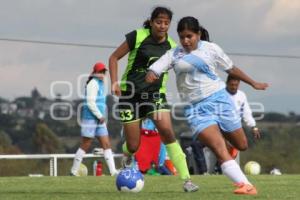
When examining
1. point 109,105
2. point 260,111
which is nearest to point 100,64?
point 109,105

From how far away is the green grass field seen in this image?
10.2 meters

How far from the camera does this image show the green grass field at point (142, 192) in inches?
402

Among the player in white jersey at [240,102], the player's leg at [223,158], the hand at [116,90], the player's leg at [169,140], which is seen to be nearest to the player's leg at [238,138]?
the player's leg at [223,158]

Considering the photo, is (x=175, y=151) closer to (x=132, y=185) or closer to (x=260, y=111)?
(x=132, y=185)

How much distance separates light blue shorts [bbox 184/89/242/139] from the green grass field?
2.41ft

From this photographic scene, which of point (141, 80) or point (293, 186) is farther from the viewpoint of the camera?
point (293, 186)

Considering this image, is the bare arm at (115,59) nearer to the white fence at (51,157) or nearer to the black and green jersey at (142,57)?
the black and green jersey at (142,57)

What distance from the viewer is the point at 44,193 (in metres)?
11.0

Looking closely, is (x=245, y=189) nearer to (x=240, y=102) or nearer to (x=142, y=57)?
(x=142, y=57)

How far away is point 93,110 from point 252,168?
18.5ft

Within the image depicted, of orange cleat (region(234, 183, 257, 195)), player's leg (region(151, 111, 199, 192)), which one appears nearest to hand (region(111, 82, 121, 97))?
player's leg (region(151, 111, 199, 192))

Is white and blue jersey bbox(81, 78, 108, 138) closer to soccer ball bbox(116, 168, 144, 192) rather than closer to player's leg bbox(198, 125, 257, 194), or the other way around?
soccer ball bbox(116, 168, 144, 192)

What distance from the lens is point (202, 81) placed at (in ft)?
33.7

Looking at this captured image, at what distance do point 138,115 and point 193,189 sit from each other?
1.35m
